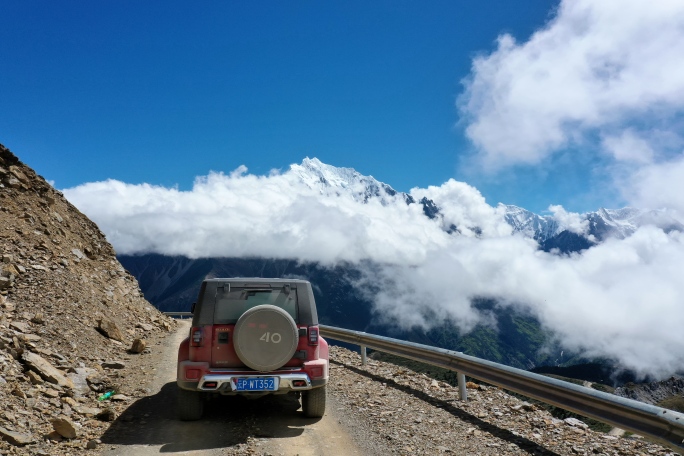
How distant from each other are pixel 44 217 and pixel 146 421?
1572 cm

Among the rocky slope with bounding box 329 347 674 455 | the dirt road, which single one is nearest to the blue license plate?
the dirt road

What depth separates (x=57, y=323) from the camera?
12.8 meters

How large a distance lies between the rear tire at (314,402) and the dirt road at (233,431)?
0.45 feet

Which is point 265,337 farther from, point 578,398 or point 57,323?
point 57,323

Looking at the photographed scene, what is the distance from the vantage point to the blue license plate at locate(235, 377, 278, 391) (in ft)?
22.9

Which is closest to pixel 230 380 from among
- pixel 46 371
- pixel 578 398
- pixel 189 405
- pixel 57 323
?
pixel 189 405

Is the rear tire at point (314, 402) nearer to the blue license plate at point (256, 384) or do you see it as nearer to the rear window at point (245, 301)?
the blue license plate at point (256, 384)

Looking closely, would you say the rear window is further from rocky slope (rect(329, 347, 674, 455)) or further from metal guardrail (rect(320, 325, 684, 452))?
metal guardrail (rect(320, 325, 684, 452))

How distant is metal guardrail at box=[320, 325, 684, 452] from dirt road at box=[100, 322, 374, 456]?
2.63m

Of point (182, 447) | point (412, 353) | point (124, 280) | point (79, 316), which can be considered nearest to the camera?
point (182, 447)

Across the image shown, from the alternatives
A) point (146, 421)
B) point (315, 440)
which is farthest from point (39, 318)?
point (315, 440)

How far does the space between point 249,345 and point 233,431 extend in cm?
144

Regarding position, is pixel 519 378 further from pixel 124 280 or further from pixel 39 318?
pixel 124 280

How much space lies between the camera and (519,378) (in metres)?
7.61
